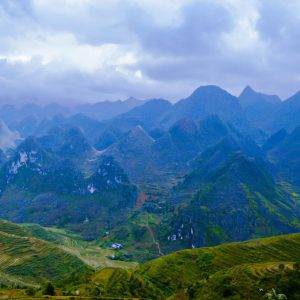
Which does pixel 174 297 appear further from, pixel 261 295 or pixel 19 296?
pixel 19 296

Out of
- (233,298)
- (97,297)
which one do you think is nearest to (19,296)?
(97,297)

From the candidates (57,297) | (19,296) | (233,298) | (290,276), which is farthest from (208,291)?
Answer: (19,296)

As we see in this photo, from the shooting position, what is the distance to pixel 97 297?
596 ft

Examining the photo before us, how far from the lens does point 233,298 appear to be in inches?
6314

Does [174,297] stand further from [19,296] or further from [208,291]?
[19,296]

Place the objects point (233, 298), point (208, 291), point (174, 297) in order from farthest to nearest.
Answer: point (174, 297)
point (208, 291)
point (233, 298)

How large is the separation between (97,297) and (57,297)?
44.9ft

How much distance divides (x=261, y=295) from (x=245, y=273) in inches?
1375

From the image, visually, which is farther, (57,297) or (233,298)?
(57,297)

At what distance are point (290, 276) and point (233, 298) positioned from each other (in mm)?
26282

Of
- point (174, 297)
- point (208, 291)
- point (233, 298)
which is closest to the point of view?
point (233, 298)

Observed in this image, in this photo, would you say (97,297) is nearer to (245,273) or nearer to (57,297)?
(57,297)

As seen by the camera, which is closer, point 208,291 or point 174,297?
point 208,291

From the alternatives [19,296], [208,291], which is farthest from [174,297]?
[19,296]
